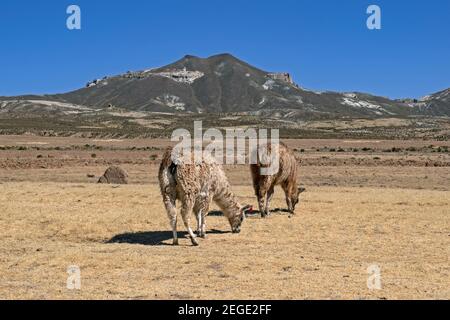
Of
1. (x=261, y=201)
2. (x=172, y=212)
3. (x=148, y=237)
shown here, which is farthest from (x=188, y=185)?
(x=261, y=201)

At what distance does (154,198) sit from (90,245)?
9.03 m

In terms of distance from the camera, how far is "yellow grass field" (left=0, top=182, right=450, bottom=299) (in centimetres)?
1031

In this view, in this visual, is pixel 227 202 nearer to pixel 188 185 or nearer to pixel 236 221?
pixel 236 221

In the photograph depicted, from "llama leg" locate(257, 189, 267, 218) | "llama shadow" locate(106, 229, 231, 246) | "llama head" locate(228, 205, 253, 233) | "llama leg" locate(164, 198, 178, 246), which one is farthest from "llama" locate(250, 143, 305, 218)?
"llama leg" locate(164, 198, 178, 246)

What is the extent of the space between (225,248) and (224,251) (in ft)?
1.41

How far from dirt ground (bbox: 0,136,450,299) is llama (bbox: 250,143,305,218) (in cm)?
61

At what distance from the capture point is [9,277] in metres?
11.2

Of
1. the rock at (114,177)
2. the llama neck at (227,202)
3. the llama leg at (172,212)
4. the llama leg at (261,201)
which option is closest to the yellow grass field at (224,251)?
the llama leg at (261,201)

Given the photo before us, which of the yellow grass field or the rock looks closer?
the yellow grass field

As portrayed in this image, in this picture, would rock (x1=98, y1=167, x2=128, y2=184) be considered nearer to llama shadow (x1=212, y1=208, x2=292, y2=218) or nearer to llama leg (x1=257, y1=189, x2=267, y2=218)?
A: llama shadow (x1=212, y1=208, x2=292, y2=218)

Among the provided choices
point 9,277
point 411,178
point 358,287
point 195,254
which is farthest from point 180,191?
point 411,178

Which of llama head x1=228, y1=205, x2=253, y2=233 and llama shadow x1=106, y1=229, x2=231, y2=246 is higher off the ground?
llama head x1=228, y1=205, x2=253, y2=233

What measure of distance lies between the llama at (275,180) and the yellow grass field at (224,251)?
2.04 feet

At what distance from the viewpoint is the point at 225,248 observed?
14.4m
